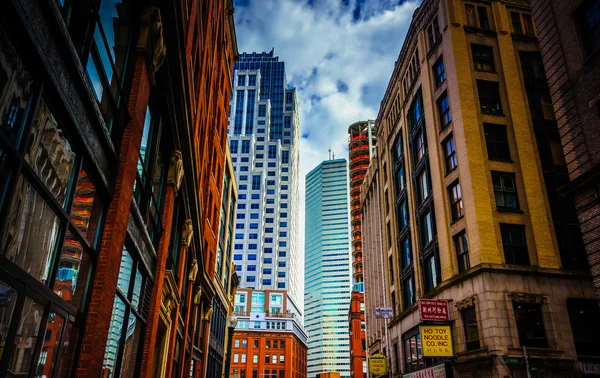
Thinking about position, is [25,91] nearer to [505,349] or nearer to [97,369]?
[97,369]

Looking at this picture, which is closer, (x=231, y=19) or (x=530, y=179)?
(x=530, y=179)

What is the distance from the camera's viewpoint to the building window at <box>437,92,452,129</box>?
99.4ft

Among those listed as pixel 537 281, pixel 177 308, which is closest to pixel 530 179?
pixel 537 281

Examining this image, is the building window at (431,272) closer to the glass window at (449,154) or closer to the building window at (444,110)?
the glass window at (449,154)

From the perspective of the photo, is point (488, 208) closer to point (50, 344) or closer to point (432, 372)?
point (432, 372)

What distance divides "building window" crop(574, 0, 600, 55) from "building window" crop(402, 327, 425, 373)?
2189 cm

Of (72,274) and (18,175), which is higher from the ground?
(18,175)

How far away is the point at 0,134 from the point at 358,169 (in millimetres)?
107788

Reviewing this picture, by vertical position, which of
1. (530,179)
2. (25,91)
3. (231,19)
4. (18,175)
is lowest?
(18,175)

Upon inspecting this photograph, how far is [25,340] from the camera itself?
6074 millimetres

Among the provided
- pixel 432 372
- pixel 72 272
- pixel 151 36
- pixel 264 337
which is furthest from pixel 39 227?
pixel 264 337

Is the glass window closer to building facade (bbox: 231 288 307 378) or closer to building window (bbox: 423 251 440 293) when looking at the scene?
building window (bbox: 423 251 440 293)

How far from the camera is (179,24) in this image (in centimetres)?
1303

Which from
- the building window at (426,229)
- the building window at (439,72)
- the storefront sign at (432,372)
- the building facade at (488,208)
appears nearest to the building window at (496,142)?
the building facade at (488,208)
